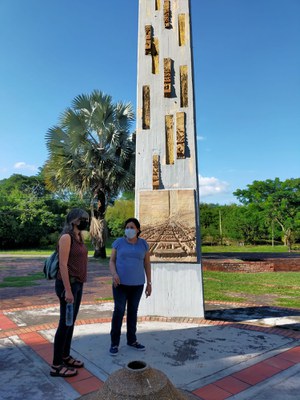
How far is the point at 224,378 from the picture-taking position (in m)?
2.76

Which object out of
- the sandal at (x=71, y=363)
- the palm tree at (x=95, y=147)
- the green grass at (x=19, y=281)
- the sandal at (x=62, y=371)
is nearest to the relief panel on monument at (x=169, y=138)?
the sandal at (x=71, y=363)

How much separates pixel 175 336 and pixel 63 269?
1974 millimetres

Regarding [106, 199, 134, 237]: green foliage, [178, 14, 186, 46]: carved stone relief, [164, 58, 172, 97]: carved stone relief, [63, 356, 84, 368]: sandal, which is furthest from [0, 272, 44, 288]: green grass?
[106, 199, 134, 237]: green foliage

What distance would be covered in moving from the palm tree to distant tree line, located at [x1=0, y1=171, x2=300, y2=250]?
7.76 meters

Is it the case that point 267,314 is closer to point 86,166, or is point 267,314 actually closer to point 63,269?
point 63,269

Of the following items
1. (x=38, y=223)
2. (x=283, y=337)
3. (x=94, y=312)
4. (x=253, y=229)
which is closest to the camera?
(x=283, y=337)

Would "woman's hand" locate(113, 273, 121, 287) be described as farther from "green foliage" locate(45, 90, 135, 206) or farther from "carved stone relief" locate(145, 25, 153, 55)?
"green foliage" locate(45, 90, 135, 206)

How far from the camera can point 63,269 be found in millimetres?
2684

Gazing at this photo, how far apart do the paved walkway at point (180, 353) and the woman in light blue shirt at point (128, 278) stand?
0.20 metres

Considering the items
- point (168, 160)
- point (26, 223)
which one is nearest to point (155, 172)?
point (168, 160)

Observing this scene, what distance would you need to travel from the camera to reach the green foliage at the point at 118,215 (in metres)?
30.7

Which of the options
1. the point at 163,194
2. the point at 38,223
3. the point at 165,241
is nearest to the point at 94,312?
the point at 165,241

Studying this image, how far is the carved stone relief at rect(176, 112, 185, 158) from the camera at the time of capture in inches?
196

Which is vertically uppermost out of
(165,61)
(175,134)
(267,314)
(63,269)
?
(165,61)
